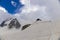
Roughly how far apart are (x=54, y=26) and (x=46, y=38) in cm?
1531

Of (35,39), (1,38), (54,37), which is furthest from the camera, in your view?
(1,38)

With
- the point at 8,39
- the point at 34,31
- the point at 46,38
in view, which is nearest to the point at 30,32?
the point at 34,31

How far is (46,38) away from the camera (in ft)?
286

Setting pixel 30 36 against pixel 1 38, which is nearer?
pixel 30 36

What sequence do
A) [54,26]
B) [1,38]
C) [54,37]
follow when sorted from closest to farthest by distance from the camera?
[54,37] < [54,26] < [1,38]

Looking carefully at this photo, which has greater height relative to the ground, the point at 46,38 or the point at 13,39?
the point at 13,39

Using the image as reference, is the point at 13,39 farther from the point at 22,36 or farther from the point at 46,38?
the point at 46,38

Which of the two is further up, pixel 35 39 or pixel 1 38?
pixel 1 38

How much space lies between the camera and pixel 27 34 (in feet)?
334

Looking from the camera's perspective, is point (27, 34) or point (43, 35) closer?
point (43, 35)

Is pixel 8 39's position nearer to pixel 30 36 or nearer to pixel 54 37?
pixel 30 36

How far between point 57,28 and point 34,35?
9576 mm

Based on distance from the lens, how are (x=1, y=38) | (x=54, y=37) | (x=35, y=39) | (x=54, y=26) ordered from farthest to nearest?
1. (x=1, y=38)
2. (x=54, y=26)
3. (x=35, y=39)
4. (x=54, y=37)

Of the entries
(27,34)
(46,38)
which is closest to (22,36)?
(27,34)
